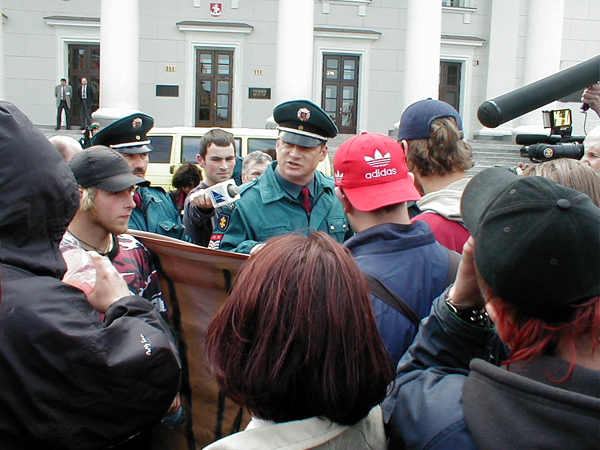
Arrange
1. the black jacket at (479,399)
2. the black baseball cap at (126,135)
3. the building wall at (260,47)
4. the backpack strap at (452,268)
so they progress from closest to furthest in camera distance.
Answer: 1. the black jacket at (479,399)
2. the backpack strap at (452,268)
3. the black baseball cap at (126,135)
4. the building wall at (260,47)

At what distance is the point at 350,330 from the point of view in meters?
1.24

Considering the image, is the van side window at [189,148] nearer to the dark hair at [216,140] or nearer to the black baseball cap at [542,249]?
the dark hair at [216,140]

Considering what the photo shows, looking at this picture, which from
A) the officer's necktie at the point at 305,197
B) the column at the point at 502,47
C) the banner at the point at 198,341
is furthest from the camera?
the column at the point at 502,47

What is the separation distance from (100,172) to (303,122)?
53.3 inches

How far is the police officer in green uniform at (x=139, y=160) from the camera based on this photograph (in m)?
3.96

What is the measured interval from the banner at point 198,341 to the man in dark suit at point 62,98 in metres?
17.9

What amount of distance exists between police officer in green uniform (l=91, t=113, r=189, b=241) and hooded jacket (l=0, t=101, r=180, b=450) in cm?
240

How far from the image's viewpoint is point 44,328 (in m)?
1.38

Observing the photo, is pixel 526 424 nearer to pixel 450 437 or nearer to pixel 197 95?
pixel 450 437

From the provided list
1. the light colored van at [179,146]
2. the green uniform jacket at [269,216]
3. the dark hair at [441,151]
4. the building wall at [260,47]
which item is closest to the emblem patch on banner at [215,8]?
the building wall at [260,47]

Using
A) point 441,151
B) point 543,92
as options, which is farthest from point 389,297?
point 441,151

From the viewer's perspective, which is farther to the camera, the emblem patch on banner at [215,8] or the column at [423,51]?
the emblem patch on banner at [215,8]

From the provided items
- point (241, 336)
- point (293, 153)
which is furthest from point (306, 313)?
point (293, 153)

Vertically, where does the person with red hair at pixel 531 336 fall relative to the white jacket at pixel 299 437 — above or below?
above
